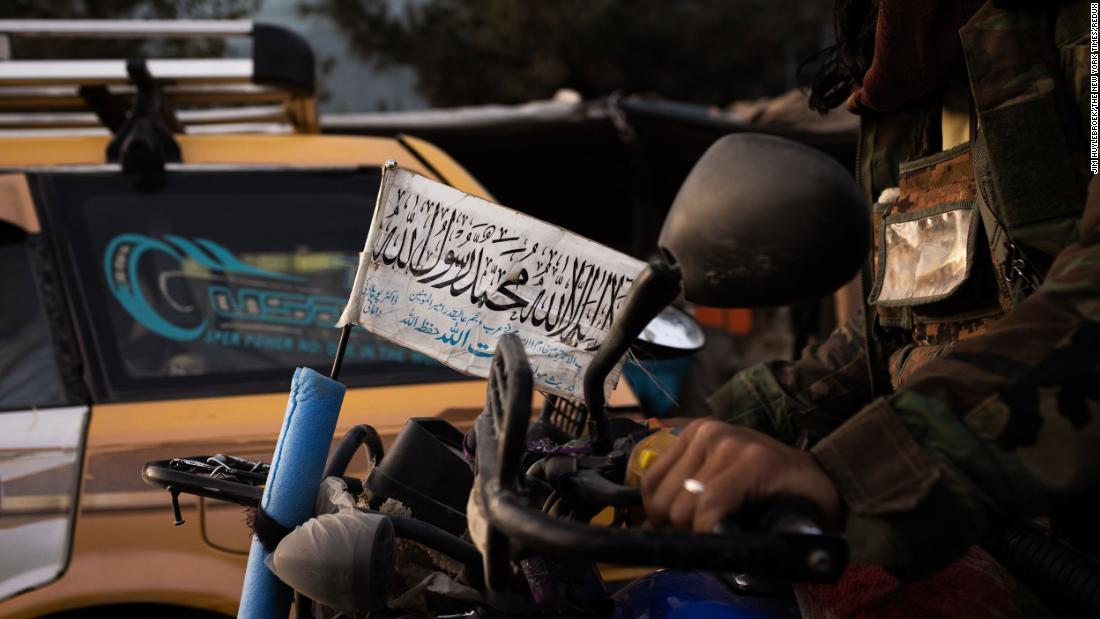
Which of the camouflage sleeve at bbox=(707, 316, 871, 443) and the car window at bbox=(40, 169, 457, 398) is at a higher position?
the camouflage sleeve at bbox=(707, 316, 871, 443)

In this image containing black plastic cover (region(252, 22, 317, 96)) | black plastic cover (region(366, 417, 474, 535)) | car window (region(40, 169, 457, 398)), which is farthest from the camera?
black plastic cover (region(252, 22, 317, 96))

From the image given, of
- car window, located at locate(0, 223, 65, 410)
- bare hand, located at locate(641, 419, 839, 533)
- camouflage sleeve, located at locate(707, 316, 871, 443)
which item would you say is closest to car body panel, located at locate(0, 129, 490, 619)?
car window, located at locate(0, 223, 65, 410)

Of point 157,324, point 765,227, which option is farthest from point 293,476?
point 157,324

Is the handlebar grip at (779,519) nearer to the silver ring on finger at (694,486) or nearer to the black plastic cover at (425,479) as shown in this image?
the silver ring on finger at (694,486)

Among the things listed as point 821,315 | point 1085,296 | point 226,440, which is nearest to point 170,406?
point 226,440

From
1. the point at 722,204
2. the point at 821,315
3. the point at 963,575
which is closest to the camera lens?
the point at 722,204

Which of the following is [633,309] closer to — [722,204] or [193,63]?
[722,204]

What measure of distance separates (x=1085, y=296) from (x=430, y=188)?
785mm

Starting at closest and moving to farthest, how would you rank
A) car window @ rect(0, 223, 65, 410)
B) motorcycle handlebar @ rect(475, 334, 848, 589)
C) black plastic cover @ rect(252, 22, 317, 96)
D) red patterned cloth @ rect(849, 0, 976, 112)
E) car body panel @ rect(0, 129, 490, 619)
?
motorcycle handlebar @ rect(475, 334, 848, 589)
red patterned cloth @ rect(849, 0, 976, 112)
car body panel @ rect(0, 129, 490, 619)
car window @ rect(0, 223, 65, 410)
black plastic cover @ rect(252, 22, 317, 96)

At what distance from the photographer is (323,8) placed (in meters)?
16.5

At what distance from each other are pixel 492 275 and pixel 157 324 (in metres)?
1.49

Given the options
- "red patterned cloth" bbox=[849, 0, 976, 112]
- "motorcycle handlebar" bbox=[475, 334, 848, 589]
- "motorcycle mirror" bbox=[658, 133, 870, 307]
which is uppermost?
"red patterned cloth" bbox=[849, 0, 976, 112]

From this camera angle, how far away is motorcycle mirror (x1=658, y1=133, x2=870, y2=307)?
2.80 ft

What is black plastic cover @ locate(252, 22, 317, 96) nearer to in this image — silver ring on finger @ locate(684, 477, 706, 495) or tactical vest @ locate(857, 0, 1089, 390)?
tactical vest @ locate(857, 0, 1089, 390)
